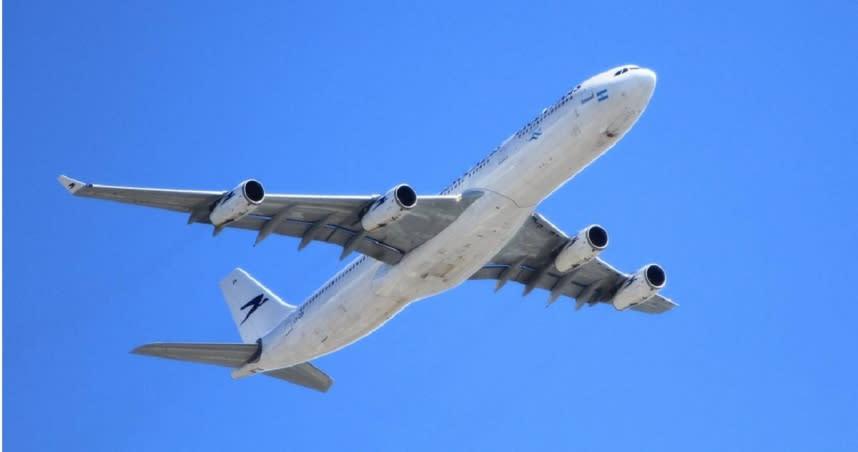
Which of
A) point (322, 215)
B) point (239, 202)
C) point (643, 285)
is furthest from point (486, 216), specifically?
point (643, 285)

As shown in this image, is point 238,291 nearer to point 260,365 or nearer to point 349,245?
point 260,365

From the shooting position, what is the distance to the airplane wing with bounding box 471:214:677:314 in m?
52.5

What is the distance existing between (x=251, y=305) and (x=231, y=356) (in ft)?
20.4

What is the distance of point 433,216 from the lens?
47125 millimetres

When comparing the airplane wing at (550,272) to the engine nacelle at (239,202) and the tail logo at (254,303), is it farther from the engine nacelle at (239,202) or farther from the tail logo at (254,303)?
A: the engine nacelle at (239,202)

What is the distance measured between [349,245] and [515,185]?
7.10 meters

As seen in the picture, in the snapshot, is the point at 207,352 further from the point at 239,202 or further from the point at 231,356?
the point at 239,202

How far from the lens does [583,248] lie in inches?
2015

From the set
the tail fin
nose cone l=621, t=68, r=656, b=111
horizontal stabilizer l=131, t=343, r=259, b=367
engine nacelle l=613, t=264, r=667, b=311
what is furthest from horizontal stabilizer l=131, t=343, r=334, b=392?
nose cone l=621, t=68, r=656, b=111

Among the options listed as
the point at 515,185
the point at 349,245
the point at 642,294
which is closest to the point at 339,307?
the point at 349,245

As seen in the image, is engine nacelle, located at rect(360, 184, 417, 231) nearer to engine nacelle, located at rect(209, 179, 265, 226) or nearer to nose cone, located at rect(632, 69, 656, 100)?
engine nacelle, located at rect(209, 179, 265, 226)

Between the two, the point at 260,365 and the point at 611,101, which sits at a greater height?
the point at 611,101

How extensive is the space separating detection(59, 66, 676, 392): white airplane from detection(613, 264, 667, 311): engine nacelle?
5cm

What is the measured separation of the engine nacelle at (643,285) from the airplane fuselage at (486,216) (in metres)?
8.90
